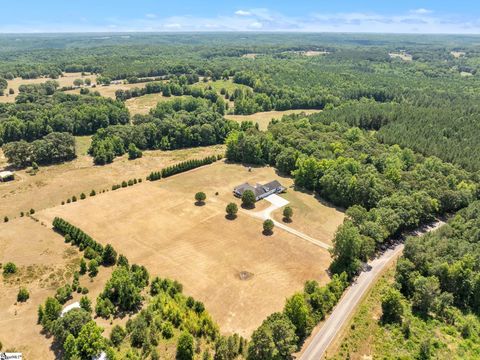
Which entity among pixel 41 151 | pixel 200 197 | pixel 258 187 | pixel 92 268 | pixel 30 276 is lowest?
pixel 258 187

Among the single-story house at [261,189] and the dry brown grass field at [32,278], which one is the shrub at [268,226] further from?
the dry brown grass field at [32,278]

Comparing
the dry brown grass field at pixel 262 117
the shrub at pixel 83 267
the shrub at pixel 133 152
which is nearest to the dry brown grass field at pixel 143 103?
the dry brown grass field at pixel 262 117

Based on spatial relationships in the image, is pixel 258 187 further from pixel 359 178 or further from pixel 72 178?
pixel 72 178

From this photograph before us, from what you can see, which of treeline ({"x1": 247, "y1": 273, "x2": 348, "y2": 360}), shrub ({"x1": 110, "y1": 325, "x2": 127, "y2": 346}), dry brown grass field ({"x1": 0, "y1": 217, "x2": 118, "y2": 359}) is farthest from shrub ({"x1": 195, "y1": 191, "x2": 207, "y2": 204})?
shrub ({"x1": 110, "y1": 325, "x2": 127, "y2": 346})

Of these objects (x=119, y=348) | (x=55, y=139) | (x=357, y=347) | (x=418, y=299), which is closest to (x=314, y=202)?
(x=418, y=299)

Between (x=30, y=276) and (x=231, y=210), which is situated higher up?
(x=30, y=276)

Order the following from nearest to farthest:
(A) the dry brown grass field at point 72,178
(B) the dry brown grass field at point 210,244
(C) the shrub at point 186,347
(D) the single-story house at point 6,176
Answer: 1. (C) the shrub at point 186,347
2. (B) the dry brown grass field at point 210,244
3. (A) the dry brown grass field at point 72,178
4. (D) the single-story house at point 6,176

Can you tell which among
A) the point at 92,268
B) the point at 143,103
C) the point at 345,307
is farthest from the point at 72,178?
the point at 143,103
